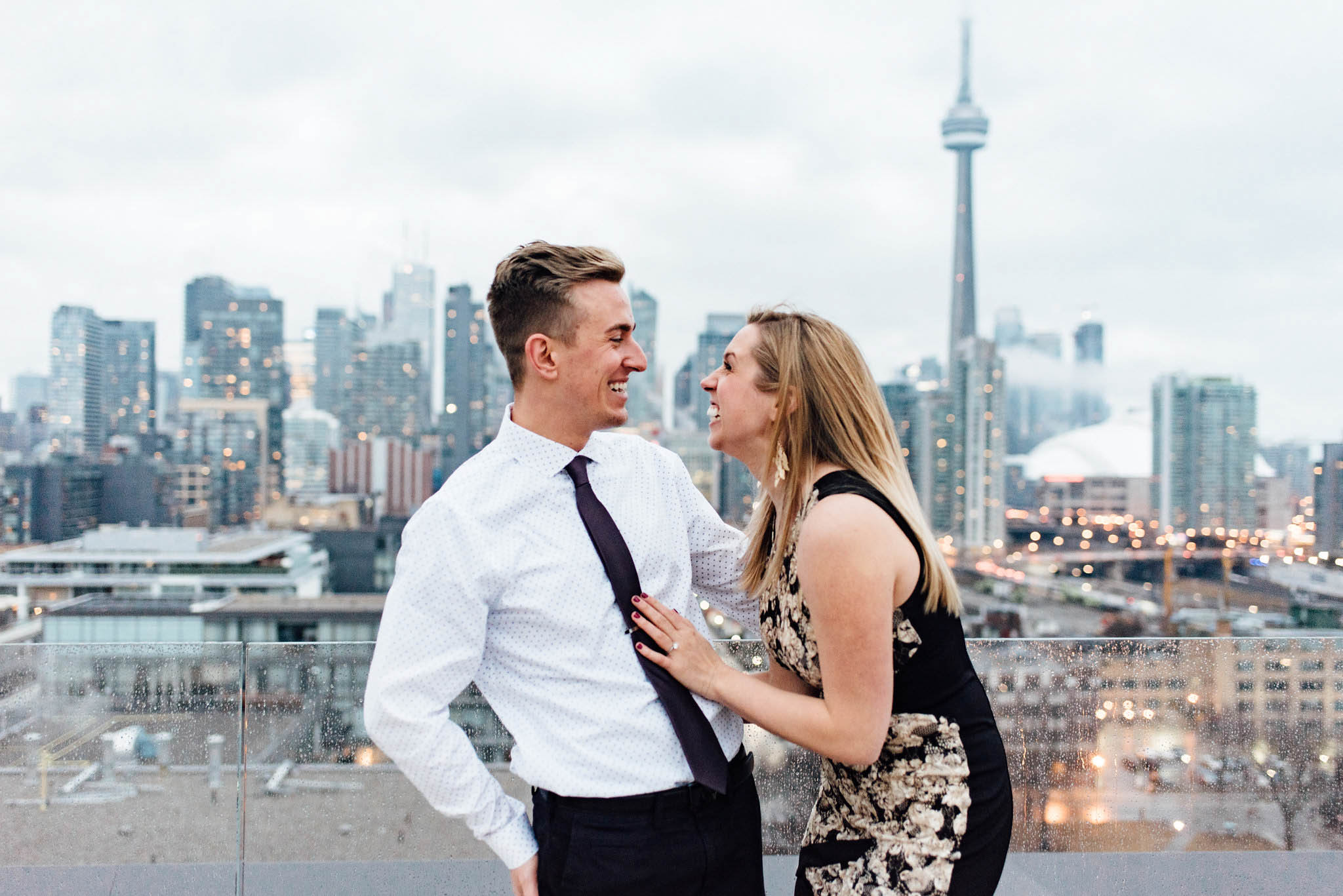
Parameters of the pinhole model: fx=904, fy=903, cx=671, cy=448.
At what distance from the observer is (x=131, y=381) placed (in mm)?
63156

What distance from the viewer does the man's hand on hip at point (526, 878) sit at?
1189 millimetres

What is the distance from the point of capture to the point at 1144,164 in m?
85.8

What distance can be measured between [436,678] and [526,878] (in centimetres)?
30

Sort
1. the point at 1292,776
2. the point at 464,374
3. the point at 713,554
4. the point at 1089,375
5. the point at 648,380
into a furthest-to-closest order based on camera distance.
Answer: the point at 1089,375 < the point at 648,380 < the point at 464,374 < the point at 1292,776 < the point at 713,554

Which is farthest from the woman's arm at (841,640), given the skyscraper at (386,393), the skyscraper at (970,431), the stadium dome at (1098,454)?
the skyscraper at (386,393)

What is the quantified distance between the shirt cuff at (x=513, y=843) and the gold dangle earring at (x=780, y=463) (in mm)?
580

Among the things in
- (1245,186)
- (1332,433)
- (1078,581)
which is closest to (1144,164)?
(1245,186)

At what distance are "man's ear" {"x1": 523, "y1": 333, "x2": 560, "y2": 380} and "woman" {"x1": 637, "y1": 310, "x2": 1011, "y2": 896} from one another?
248 mm

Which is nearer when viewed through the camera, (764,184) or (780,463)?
(780,463)

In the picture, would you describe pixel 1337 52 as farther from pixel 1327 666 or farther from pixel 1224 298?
pixel 1327 666

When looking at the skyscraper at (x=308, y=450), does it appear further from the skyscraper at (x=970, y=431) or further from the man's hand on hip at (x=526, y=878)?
the man's hand on hip at (x=526, y=878)

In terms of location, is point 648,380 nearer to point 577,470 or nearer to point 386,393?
point 386,393

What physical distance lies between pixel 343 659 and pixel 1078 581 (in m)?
55.7

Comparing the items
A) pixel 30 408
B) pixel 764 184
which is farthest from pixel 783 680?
pixel 764 184
